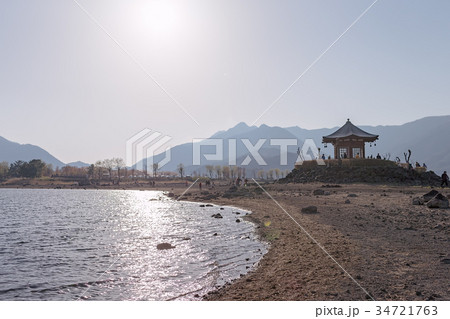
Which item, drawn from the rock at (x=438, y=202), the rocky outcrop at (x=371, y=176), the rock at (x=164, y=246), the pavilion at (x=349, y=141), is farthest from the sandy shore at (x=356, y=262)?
the pavilion at (x=349, y=141)

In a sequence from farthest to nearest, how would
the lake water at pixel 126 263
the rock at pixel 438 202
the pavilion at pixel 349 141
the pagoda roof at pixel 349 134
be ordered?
the pavilion at pixel 349 141
the pagoda roof at pixel 349 134
the rock at pixel 438 202
the lake water at pixel 126 263

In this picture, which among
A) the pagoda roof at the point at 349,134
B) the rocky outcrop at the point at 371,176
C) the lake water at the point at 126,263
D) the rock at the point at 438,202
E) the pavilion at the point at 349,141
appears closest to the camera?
the lake water at the point at 126,263

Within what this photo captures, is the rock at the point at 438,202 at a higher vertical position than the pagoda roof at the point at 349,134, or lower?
lower

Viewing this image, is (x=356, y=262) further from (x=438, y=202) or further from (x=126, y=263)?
(x=438, y=202)

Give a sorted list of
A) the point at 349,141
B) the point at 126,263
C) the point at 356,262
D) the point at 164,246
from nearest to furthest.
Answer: the point at 356,262 → the point at 126,263 → the point at 164,246 → the point at 349,141

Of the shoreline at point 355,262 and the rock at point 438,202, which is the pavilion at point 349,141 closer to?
the rock at point 438,202

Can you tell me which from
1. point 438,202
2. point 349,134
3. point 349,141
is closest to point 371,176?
point 349,134

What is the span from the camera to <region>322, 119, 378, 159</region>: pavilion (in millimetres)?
66319

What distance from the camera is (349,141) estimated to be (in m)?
67.7

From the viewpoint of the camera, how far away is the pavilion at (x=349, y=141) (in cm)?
6632

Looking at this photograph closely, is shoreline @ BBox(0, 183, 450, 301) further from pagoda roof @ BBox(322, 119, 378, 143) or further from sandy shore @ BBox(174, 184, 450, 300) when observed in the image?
pagoda roof @ BBox(322, 119, 378, 143)

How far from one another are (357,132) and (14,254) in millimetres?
63971

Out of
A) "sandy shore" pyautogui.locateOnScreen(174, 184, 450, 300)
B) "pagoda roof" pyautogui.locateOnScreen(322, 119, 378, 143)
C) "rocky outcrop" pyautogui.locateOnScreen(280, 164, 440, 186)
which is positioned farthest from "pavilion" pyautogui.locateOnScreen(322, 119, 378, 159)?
"sandy shore" pyautogui.locateOnScreen(174, 184, 450, 300)
